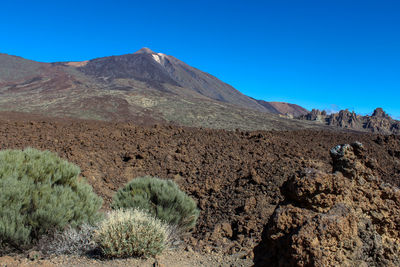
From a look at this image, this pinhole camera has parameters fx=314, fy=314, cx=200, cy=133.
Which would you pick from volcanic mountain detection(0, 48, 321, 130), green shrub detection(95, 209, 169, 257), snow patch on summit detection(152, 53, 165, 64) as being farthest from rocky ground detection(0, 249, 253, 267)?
snow patch on summit detection(152, 53, 165, 64)

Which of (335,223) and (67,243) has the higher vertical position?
(335,223)

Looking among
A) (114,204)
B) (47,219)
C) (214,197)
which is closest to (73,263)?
(47,219)

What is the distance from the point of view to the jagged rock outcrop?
6.74 feet

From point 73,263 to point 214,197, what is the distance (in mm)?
2878

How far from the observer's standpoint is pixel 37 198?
11.4 feet

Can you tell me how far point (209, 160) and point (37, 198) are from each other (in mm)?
4042

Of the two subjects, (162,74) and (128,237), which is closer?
(128,237)

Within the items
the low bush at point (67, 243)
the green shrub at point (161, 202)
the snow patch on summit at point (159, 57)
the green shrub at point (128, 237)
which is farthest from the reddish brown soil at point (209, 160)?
the snow patch on summit at point (159, 57)

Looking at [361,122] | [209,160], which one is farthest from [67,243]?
[361,122]

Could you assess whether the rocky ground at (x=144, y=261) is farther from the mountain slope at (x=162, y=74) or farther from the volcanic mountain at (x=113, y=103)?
the mountain slope at (x=162, y=74)

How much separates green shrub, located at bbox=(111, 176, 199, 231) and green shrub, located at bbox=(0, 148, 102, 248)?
1.98 feet

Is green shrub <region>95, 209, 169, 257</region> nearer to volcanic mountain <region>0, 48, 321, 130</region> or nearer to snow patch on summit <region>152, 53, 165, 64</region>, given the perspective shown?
volcanic mountain <region>0, 48, 321, 130</region>

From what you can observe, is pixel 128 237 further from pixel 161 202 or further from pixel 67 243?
pixel 161 202

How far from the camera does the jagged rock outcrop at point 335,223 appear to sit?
2055 millimetres
